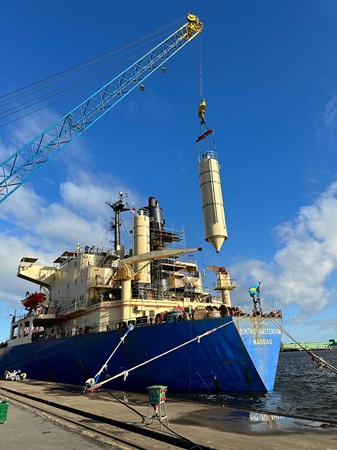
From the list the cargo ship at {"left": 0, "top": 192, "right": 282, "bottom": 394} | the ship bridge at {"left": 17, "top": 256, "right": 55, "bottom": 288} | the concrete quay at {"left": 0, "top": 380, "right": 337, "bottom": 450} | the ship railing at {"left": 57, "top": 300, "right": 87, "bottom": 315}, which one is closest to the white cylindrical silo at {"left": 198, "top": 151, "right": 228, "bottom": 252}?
the cargo ship at {"left": 0, "top": 192, "right": 282, "bottom": 394}

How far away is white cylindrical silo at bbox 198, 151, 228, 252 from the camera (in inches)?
896

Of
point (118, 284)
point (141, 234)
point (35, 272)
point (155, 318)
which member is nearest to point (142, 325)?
point (155, 318)

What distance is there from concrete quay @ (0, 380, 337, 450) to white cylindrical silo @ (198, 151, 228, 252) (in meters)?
10.6

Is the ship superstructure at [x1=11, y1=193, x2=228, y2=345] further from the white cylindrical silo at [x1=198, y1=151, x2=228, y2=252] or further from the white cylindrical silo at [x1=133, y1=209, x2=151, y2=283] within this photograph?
the white cylindrical silo at [x1=198, y1=151, x2=228, y2=252]

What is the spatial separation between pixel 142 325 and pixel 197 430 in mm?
12175

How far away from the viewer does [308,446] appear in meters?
8.64

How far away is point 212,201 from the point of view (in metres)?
23.5

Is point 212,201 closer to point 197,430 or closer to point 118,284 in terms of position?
point 118,284

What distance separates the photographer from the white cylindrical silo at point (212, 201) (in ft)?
74.6

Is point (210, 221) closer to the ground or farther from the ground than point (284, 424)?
farther from the ground

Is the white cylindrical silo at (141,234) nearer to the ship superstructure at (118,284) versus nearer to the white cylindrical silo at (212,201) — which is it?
the ship superstructure at (118,284)

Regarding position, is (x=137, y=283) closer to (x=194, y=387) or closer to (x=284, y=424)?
(x=194, y=387)

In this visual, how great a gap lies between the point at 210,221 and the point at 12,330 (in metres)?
31.0

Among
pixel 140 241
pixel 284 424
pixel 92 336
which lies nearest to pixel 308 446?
pixel 284 424
